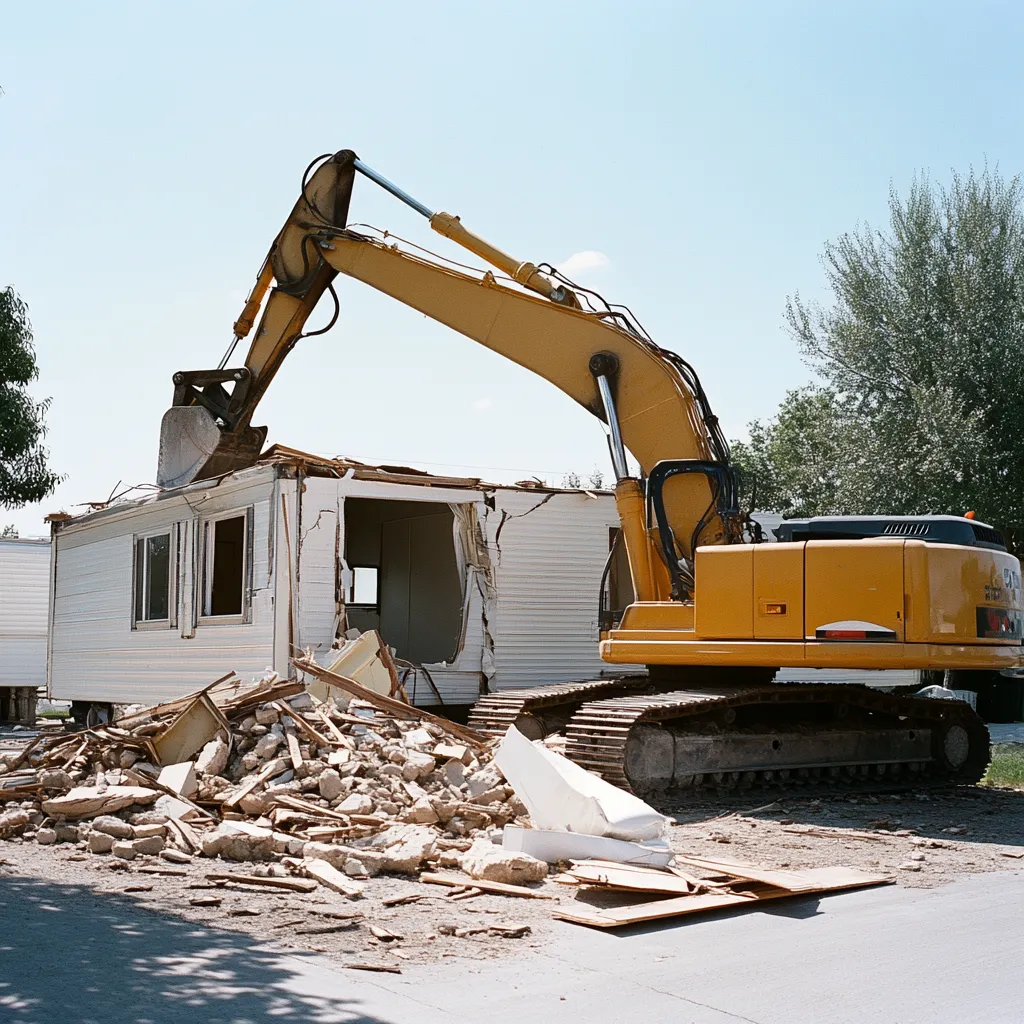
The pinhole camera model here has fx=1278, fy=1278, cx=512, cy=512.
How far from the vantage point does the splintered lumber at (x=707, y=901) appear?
6.71 m

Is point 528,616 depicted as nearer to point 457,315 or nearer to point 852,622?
point 457,315

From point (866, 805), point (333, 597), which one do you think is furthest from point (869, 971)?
point (333, 597)

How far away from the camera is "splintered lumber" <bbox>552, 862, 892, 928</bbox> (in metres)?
6.71

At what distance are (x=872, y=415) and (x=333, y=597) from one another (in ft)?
58.5

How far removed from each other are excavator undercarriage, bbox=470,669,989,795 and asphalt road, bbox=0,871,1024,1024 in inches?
163

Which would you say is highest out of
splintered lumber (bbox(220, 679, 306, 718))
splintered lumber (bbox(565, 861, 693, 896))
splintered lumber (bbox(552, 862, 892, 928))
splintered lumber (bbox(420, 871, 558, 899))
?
splintered lumber (bbox(220, 679, 306, 718))

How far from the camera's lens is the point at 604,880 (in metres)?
7.26

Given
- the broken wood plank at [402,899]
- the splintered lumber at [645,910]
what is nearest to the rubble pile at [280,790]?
the broken wood plank at [402,899]

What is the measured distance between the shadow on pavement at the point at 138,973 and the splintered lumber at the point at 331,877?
3.62ft

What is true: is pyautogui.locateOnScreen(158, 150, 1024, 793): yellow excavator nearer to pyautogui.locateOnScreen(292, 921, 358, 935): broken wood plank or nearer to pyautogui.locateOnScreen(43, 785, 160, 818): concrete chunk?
pyautogui.locateOnScreen(43, 785, 160, 818): concrete chunk

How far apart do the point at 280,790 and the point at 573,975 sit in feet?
14.8

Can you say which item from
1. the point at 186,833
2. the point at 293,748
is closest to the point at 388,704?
the point at 293,748

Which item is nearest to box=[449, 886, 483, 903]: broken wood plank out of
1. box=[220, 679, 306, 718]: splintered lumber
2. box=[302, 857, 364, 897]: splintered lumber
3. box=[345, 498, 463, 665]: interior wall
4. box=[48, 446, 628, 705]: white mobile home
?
box=[302, 857, 364, 897]: splintered lumber

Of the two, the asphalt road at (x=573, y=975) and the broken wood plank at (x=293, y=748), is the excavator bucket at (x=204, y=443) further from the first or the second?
the asphalt road at (x=573, y=975)
